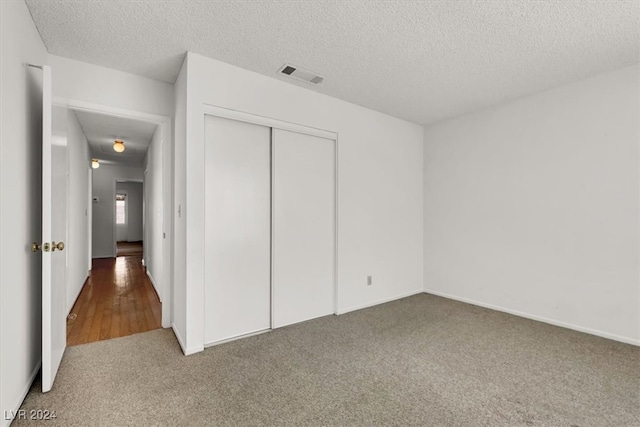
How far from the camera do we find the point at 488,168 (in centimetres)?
384

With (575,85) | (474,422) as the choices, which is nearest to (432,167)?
(575,85)

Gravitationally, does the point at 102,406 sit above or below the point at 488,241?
below

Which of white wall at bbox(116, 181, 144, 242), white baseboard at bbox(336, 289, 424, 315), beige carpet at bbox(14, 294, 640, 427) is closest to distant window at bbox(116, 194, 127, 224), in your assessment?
white wall at bbox(116, 181, 144, 242)

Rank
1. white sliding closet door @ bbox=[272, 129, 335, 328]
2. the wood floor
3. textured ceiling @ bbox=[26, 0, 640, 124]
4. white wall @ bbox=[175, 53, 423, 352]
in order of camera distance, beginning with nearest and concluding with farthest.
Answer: textured ceiling @ bbox=[26, 0, 640, 124], white wall @ bbox=[175, 53, 423, 352], the wood floor, white sliding closet door @ bbox=[272, 129, 335, 328]

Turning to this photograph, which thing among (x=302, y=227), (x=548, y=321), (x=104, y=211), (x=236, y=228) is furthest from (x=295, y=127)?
(x=104, y=211)

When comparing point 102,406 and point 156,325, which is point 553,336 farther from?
point 156,325

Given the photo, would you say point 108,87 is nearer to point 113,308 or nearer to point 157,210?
point 157,210

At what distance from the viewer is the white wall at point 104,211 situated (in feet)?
25.1

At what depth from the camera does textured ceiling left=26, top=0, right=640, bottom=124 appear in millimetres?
2020

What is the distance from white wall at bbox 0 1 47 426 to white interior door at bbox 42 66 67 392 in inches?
4.4

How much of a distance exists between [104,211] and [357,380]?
8.13 meters

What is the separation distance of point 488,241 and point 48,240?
4.36m

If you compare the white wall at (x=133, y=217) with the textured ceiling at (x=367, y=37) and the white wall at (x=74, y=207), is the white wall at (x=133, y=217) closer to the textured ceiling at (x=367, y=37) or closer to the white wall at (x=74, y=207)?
the white wall at (x=74, y=207)

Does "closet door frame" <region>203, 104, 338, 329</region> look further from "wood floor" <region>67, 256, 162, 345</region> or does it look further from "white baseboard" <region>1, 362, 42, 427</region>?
"white baseboard" <region>1, 362, 42, 427</region>
